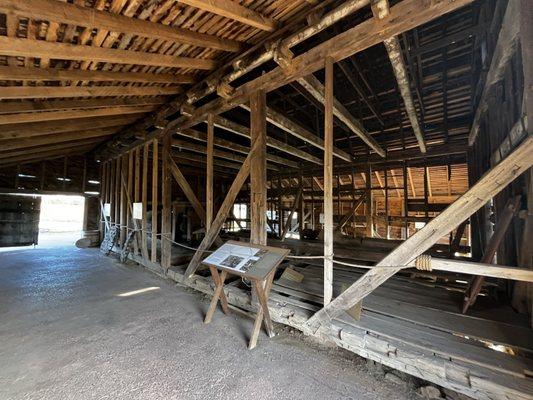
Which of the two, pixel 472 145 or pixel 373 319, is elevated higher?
pixel 472 145

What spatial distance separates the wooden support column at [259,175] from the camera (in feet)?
10.9

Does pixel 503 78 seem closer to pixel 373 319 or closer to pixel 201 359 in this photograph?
pixel 373 319

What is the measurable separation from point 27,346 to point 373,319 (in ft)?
12.6

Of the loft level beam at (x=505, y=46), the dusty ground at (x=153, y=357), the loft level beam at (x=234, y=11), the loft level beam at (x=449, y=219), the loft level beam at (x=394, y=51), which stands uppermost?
the loft level beam at (x=234, y=11)

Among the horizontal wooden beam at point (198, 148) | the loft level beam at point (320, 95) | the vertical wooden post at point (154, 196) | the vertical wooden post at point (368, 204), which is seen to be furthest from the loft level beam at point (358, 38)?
the vertical wooden post at point (368, 204)

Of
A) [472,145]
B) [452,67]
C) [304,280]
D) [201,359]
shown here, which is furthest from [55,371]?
[472,145]

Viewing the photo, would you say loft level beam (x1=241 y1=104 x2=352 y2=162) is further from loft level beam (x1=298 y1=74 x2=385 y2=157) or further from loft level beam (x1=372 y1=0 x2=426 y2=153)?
loft level beam (x1=372 y1=0 x2=426 y2=153)

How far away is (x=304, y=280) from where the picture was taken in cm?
378

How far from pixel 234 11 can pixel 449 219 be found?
8.90ft

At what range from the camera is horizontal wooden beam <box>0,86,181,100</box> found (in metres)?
3.04

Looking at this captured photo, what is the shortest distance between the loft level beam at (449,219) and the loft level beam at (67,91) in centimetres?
422

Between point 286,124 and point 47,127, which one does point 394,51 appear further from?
point 47,127

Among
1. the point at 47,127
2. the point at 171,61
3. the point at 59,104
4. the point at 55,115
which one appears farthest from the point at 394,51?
the point at 47,127

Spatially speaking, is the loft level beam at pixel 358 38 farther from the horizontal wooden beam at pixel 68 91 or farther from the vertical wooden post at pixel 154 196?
the vertical wooden post at pixel 154 196
